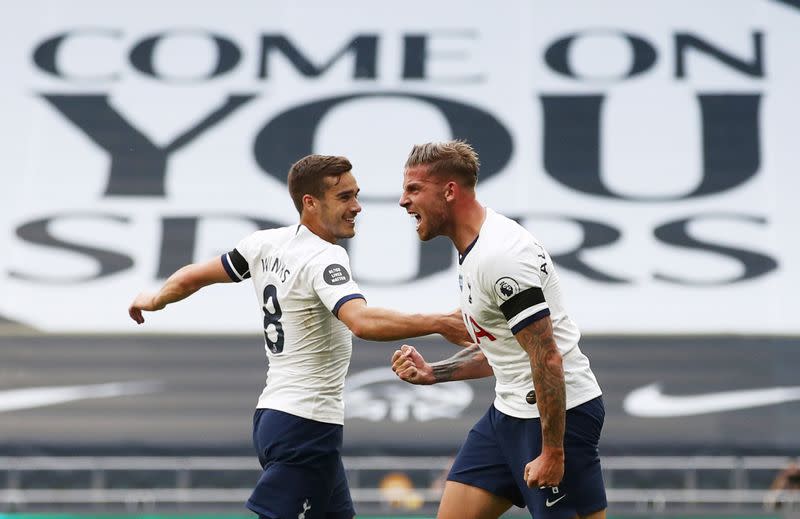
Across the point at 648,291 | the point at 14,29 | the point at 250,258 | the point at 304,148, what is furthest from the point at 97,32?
Result: the point at 250,258

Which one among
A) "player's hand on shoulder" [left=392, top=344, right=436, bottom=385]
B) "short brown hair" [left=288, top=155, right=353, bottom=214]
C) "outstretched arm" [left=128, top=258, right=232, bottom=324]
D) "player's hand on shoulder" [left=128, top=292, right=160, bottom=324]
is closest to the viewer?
"player's hand on shoulder" [left=392, top=344, right=436, bottom=385]

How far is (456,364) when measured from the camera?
4883mm

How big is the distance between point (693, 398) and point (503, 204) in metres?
3.55

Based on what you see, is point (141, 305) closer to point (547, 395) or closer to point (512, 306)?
point (512, 306)

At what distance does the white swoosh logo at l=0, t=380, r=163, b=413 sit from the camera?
A: 1504cm

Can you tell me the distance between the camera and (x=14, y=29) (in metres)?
17.1

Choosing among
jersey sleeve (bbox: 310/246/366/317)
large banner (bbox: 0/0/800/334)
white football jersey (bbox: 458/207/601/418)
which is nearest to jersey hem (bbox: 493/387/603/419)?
white football jersey (bbox: 458/207/601/418)

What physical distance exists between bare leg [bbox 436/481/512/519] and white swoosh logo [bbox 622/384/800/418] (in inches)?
414

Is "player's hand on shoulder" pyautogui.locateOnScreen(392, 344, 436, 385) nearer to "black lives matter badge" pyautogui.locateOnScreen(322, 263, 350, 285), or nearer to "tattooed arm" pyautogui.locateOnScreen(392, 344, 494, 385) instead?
"tattooed arm" pyautogui.locateOnScreen(392, 344, 494, 385)

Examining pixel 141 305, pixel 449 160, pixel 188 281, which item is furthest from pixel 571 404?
pixel 141 305

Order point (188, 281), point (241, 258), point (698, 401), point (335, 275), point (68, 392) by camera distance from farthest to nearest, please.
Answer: point (68, 392) → point (698, 401) → point (188, 281) → point (241, 258) → point (335, 275)

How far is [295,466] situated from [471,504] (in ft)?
2.40

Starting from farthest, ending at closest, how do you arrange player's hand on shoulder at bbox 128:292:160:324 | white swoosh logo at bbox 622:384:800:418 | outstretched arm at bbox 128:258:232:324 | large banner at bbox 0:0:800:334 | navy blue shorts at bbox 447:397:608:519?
large banner at bbox 0:0:800:334 → white swoosh logo at bbox 622:384:800:418 → player's hand on shoulder at bbox 128:292:160:324 → outstretched arm at bbox 128:258:232:324 → navy blue shorts at bbox 447:397:608:519

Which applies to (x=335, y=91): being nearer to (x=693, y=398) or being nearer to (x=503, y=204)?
(x=503, y=204)
